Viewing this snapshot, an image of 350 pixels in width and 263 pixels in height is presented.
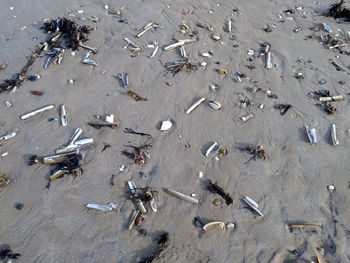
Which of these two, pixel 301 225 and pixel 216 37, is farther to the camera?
pixel 216 37

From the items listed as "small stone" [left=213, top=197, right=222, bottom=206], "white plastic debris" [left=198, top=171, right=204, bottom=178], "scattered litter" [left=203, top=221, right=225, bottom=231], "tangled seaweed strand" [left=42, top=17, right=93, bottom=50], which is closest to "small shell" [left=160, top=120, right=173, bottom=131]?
"white plastic debris" [left=198, top=171, right=204, bottom=178]

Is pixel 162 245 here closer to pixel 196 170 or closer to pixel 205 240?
pixel 205 240

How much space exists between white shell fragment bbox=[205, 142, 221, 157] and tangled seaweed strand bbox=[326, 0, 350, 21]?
6442 mm

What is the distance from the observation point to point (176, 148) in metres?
6.84

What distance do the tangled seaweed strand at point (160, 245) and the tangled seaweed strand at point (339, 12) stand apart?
8.51m

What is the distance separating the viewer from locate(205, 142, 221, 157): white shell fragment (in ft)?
22.2

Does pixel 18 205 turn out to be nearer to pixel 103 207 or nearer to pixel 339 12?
pixel 103 207

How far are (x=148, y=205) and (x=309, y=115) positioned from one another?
4014mm

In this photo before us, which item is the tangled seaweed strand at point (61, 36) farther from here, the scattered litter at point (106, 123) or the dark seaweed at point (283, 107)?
the dark seaweed at point (283, 107)

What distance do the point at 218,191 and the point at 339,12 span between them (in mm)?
7455

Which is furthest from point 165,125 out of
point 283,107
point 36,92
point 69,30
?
point 69,30

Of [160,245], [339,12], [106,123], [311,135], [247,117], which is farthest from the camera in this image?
[339,12]

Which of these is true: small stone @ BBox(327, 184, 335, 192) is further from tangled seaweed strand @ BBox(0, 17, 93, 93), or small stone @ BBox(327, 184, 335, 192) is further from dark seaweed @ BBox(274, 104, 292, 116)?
tangled seaweed strand @ BBox(0, 17, 93, 93)

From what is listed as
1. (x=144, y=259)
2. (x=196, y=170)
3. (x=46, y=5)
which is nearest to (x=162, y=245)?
(x=144, y=259)
